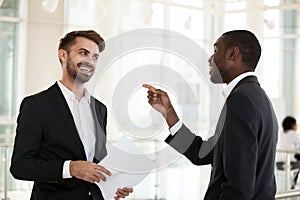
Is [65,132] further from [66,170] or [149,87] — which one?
[149,87]

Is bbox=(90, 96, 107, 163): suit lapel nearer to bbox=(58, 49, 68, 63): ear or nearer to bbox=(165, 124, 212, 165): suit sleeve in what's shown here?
bbox=(58, 49, 68, 63): ear

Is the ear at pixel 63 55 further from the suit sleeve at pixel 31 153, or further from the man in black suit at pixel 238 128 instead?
the man in black suit at pixel 238 128

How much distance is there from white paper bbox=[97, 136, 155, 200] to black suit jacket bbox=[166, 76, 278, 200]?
0.88ft

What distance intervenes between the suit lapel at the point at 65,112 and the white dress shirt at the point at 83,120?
0.01 metres

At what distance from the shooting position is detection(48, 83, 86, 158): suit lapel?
2059 mm

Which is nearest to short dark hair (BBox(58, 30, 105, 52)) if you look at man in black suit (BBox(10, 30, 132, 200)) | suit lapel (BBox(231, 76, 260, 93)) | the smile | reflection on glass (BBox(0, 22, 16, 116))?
man in black suit (BBox(10, 30, 132, 200))

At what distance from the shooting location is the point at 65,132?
205cm

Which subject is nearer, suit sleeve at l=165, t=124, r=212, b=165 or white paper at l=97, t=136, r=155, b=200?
white paper at l=97, t=136, r=155, b=200

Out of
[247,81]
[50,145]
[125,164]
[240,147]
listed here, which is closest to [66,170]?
[50,145]

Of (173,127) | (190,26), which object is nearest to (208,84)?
(173,127)

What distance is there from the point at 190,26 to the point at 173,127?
28.9 ft

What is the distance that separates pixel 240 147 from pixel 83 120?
0.57 m

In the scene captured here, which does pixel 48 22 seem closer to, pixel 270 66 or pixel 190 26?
pixel 190 26

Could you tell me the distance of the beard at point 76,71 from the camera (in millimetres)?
1914
